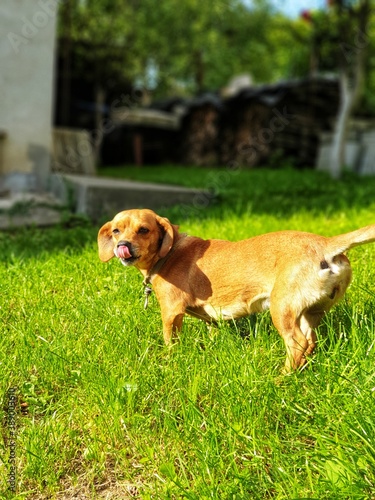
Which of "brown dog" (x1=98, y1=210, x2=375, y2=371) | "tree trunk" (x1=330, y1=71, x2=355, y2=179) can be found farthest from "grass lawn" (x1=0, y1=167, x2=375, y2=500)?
"tree trunk" (x1=330, y1=71, x2=355, y2=179)

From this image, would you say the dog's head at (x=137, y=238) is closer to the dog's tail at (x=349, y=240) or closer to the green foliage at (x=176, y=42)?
the dog's tail at (x=349, y=240)

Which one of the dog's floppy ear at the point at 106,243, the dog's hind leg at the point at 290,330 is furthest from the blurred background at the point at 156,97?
the dog's hind leg at the point at 290,330

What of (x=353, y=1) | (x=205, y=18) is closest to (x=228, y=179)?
(x=353, y=1)

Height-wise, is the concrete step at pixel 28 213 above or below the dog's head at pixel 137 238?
below

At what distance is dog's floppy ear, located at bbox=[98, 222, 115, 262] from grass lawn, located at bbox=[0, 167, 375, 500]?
1.19ft

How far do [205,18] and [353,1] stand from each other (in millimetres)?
13071

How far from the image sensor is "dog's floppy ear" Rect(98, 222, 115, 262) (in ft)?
9.96

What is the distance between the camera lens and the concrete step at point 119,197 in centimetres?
706

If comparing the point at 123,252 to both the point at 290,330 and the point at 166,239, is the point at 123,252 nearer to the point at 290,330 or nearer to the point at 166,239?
the point at 166,239

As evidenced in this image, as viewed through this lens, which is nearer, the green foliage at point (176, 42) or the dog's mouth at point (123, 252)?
the dog's mouth at point (123, 252)
